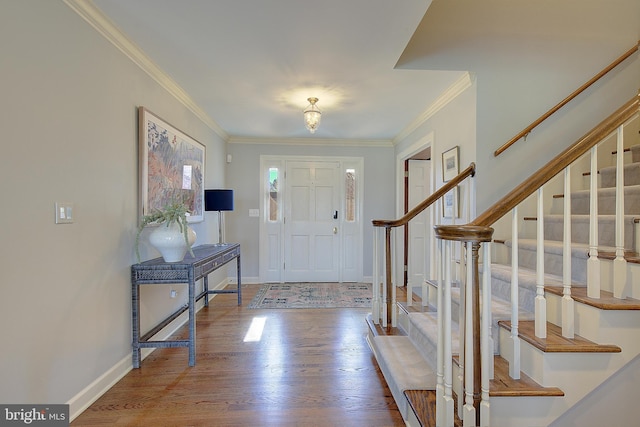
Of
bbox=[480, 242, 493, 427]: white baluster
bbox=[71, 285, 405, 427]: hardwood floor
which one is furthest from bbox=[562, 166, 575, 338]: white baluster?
bbox=[71, 285, 405, 427]: hardwood floor

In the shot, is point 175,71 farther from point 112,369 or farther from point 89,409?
point 89,409

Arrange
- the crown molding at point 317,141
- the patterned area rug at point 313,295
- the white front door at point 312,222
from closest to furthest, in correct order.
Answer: the patterned area rug at point 313,295 → the crown molding at point 317,141 → the white front door at point 312,222

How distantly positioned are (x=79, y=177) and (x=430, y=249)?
8.52 feet

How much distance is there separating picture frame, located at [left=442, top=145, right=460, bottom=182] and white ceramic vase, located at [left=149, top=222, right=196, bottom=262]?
2462 mm

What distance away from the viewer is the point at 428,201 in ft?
8.11

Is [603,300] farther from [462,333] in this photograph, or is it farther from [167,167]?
[167,167]

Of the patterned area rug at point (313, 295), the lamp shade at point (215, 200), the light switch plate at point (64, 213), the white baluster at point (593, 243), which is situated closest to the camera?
the white baluster at point (593, 243)

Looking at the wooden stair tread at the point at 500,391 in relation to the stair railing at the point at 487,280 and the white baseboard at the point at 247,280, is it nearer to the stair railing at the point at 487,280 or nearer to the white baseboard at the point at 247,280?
the stair railing at the point at 487,280

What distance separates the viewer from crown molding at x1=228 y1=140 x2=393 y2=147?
15.7 ft

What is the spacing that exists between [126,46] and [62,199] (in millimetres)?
1210

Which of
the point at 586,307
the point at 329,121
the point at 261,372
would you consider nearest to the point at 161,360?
the point at 261,372

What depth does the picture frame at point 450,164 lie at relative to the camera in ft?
9.23

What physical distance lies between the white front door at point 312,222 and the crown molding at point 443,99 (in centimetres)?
144

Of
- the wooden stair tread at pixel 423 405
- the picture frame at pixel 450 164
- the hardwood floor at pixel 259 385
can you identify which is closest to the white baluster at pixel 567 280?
the wooden stair tread at pixel 423 405
